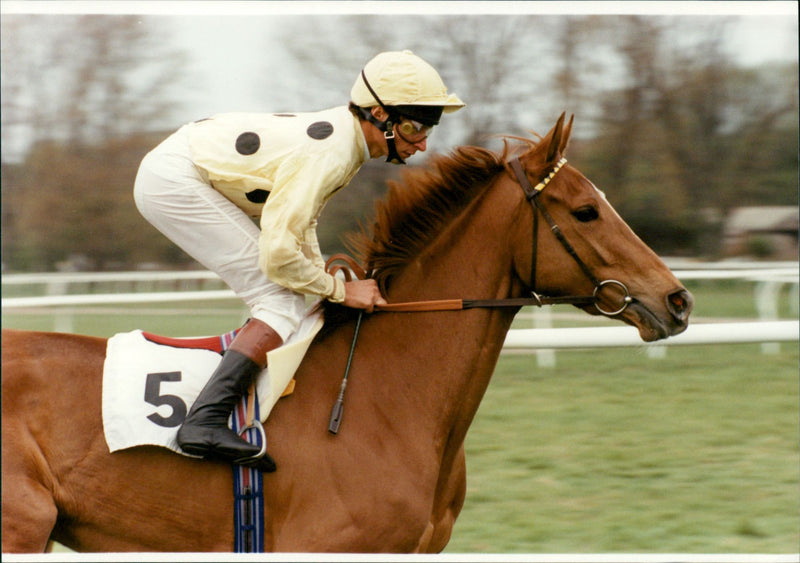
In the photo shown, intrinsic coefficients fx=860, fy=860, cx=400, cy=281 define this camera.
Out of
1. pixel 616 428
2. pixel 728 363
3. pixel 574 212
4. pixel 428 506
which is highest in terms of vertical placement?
pixel 574 212

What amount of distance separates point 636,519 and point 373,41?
793cm

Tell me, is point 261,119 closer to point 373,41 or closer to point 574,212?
point 574,212

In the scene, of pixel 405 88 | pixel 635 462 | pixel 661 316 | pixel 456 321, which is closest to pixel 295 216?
pixel 405 88

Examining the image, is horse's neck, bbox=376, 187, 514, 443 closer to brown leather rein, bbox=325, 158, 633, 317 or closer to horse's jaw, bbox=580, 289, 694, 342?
brown leather rein, bbox=325, 158, 633, 317

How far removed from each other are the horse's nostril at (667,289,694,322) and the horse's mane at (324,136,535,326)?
2.28 feet

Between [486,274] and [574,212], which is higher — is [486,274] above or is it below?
below

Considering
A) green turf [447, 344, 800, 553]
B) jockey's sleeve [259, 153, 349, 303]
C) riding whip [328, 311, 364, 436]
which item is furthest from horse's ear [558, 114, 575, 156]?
green turf [447, 344, 800, 553]

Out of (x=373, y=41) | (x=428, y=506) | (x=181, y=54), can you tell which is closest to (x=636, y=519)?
(x=428, y=506)

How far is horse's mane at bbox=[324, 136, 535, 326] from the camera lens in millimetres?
2873

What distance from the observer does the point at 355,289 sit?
2.75 meters

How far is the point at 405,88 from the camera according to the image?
264 centimetres

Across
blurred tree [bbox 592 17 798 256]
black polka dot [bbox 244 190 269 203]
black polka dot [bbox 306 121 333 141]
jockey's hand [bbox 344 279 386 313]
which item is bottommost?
blurred tree [bbox 592 17 798 256]

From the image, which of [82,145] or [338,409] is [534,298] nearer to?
[338,409]

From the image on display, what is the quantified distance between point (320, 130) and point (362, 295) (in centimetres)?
53
